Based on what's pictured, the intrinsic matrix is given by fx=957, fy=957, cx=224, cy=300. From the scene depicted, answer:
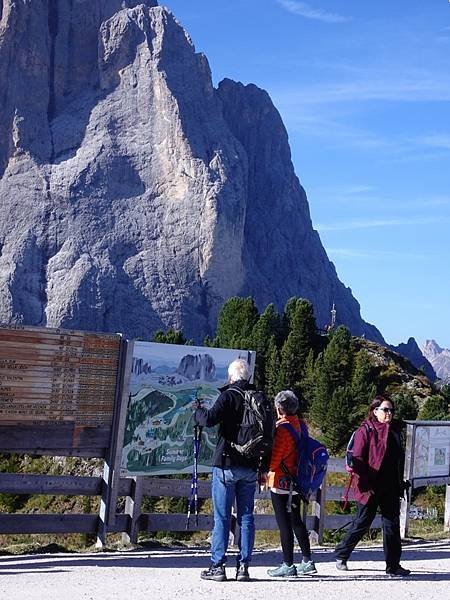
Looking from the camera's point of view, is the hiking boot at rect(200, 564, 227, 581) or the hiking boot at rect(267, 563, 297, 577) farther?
the hiking boot at rect(267, 563, 297, 577)

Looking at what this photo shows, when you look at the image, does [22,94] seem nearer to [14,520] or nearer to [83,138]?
[83,138]

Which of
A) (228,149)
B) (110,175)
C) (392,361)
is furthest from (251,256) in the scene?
(392,361)

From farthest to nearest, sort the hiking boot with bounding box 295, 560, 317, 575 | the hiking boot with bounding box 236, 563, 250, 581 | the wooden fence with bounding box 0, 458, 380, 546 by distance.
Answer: the wooden fence with bounding box 0, 458, 380, 546 < the hiking boot with bounding box 295, 560, 317, 575 < the hiking boot with bounding box 236, 563, 250, 581

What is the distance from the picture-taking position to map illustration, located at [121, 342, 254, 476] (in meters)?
9.41

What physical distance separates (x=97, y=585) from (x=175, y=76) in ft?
435

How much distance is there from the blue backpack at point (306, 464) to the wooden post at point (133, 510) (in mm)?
2204

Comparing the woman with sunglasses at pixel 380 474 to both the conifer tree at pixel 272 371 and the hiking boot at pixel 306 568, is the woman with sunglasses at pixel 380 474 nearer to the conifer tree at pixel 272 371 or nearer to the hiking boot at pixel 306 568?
the hiking boot at pixel 306 568

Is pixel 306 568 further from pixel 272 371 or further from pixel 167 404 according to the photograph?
pixel 272 371

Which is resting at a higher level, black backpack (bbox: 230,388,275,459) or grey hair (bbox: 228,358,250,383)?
grey hair (bbox: 228,358,250,383)

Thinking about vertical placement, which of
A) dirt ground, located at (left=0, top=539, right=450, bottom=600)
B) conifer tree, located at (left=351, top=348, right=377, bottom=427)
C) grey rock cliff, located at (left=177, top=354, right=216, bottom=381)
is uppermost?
conifer tree, located at (left=351, top=348, right=377, bottom=427)

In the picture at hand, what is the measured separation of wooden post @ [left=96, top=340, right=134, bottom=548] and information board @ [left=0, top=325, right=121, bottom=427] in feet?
0.22

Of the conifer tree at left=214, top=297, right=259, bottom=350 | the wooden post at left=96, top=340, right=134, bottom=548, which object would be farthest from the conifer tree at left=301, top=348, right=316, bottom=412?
the wooden post at left=96, top=340, right=134, bottom=548

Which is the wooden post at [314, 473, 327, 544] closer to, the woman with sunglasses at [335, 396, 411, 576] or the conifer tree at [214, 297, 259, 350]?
the woman with sunglasses at [335, 396, 411, 576]

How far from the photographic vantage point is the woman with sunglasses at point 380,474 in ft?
25.6
